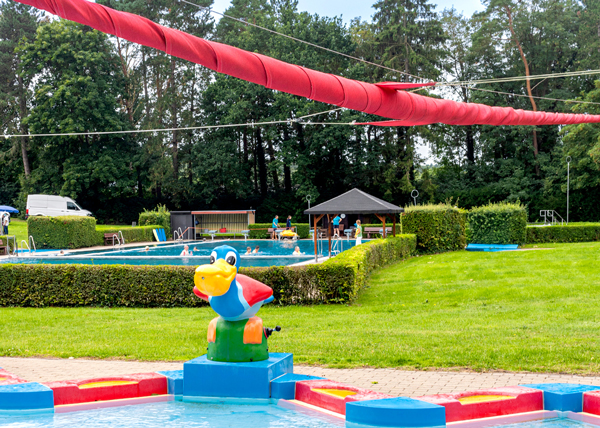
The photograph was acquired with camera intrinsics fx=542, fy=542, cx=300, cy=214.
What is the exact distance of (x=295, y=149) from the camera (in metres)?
49.2

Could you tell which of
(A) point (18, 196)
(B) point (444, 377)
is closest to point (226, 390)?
(B) point (444, 377)

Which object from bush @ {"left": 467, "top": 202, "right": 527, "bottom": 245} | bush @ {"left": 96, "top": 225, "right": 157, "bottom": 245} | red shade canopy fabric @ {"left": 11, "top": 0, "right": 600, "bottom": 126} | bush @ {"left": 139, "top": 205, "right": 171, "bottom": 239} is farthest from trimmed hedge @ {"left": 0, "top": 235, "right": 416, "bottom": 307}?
bush @ {"left": 139, "top": 205, "right": 171, "bottom": 239}

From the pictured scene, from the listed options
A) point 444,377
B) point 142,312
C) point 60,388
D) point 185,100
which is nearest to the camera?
point 60,388

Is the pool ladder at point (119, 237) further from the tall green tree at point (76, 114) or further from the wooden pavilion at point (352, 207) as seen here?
the wooden pavilion at point (352, 207)

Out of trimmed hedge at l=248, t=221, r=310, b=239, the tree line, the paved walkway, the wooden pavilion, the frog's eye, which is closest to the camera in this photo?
the frog's eye

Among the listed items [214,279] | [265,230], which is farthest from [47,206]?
[214,279]

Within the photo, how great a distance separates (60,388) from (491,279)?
1362cm

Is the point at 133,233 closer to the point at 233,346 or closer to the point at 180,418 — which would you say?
the point at 233,346

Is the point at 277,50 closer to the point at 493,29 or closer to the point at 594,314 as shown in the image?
the point at 493,29

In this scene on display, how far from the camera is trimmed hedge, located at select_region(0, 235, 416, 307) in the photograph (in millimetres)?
14102

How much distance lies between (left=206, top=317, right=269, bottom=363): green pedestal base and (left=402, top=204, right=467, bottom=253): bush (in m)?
22.4

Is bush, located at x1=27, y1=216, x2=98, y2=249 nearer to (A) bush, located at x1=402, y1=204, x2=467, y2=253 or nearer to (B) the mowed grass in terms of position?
(B) the mowed grass

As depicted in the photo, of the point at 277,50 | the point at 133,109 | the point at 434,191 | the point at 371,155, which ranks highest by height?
the point at 277,50

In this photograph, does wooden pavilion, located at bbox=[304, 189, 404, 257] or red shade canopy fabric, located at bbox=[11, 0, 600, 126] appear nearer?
red shade canopy fabric, located at bbox=[11, 0, 600, 126]
